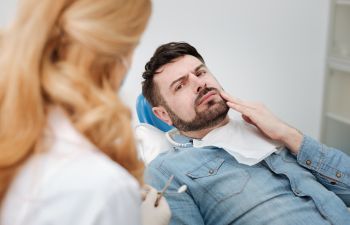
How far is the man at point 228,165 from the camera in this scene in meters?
1.29

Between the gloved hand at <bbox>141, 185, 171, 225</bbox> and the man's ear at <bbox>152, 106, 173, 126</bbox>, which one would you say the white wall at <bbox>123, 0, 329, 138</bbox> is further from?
the gloved hand at <bbox>141, 185, 171, 225</bbox>

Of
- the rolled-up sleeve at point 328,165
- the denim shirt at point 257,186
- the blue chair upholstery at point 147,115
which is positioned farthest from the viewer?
the blue chair upholstery at point 147,115

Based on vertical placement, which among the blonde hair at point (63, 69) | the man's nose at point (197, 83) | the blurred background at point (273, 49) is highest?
the blonde hair at point (63, 69)

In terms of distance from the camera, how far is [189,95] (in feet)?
4.84

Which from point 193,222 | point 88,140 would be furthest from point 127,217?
point 193,222

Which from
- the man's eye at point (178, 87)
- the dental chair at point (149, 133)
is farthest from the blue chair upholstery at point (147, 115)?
the man's eye at point (178, 87)

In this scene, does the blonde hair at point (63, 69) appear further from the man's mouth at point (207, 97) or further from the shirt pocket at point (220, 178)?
the man's mouth at point (207, 97)

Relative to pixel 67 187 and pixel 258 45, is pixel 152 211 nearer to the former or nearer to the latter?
pixel 67 187

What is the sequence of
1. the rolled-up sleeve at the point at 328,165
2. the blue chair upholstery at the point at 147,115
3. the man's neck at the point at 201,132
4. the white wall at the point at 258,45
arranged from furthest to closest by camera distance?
1. the white wall at the point at 258,45
2. the blue chair upholstery at the point at 147,115
3. the man's neck at the point at 201,132
4. the rolled-up sleeve at the point at 328,165

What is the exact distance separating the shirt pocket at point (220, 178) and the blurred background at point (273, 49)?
1.09 m

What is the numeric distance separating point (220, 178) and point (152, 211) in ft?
1.34

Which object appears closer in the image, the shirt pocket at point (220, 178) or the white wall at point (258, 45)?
the shirt pocket at point (220, 178)

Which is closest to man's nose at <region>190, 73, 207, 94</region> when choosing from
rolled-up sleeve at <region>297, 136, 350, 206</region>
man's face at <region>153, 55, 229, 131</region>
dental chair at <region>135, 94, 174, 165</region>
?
man's face at <region>153, 55, 229, 131</region>

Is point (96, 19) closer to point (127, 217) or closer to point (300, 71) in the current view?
point (127, 217)
